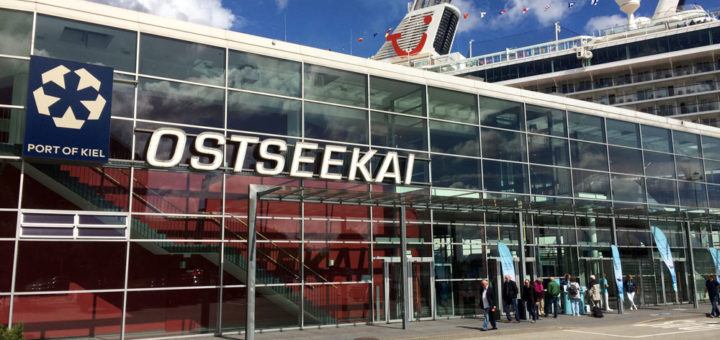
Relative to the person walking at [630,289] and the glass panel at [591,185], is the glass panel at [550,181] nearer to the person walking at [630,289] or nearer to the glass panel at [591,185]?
the glass panel at [591,185]

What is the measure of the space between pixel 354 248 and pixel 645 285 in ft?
55.2

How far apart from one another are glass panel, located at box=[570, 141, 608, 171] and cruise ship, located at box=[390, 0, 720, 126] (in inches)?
1875

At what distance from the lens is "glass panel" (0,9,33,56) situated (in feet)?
52.1

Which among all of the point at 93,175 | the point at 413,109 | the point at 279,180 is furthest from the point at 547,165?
the point at 93,175

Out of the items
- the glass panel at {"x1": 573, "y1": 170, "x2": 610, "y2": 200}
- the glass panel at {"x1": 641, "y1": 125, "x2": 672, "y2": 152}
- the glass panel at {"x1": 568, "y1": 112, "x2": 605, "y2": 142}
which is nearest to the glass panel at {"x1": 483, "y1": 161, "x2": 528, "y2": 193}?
the glass panel at {"x1": 573, "y1": 170, "x2": 610, "y2": 200}

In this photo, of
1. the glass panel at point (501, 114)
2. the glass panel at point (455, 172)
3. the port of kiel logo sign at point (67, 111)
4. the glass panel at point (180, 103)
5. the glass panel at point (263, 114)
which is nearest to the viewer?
the port of kiel logo sign at point (67, 111)

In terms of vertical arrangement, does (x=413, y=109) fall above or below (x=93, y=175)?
above

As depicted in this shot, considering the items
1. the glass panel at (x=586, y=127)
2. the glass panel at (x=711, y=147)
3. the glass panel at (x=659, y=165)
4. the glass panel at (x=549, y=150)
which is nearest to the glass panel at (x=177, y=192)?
the glass panel at (x=549, y=150)

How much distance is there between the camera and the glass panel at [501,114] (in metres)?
25.2

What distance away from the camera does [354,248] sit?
2069cm

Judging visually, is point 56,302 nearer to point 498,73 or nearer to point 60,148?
point 60,148

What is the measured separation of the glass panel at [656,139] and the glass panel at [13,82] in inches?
1145

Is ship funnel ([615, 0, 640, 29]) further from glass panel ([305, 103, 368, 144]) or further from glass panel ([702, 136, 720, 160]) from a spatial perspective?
glass panel ([305, 103, 368, 144])

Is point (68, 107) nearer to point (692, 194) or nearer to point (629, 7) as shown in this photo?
point (692, 194)
